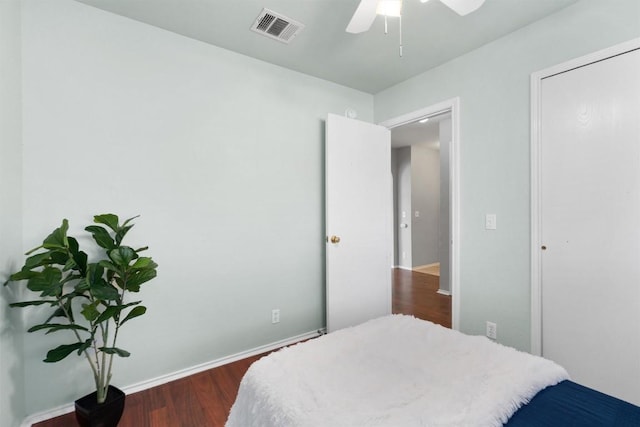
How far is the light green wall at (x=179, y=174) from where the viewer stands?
70.5 inches

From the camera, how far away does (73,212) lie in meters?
1.84

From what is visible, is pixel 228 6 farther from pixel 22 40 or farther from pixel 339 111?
pixel 339 111

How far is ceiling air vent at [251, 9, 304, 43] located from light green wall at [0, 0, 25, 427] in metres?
1.29

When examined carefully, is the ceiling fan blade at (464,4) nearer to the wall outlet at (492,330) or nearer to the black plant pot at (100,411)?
the wall outlet at (492,330)

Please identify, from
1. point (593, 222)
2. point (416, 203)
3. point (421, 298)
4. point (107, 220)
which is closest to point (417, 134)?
point (416, 203)

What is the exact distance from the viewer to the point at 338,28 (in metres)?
2.13

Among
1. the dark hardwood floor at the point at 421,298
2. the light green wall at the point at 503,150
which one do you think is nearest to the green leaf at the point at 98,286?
the light green wall at the point at 503,150

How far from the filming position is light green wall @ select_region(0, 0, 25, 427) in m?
1.44

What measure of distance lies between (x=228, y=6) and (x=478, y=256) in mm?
2499

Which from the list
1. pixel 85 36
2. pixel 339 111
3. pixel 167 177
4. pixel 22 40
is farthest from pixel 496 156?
pixel 22 40

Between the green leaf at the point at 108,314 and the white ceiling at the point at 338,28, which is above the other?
the white ceiling at the point at 338,28

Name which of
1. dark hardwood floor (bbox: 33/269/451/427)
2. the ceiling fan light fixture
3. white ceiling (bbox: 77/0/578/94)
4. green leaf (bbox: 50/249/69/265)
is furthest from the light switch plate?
green leaf (bbox: 50/249/69/265)

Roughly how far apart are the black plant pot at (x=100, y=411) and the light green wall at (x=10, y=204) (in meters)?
0.30

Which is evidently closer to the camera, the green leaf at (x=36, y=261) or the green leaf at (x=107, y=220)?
the green leaf at (x=36, y=261)
